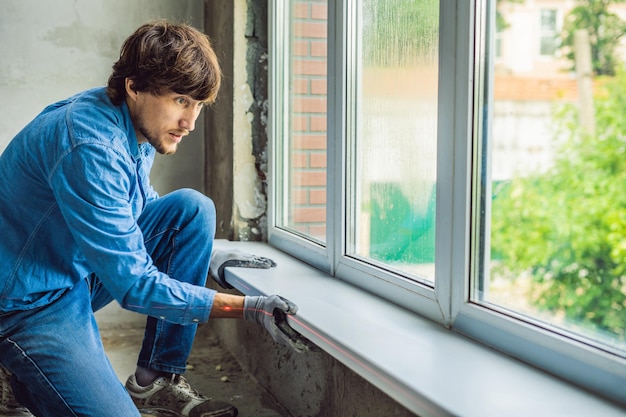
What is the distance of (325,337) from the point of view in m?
1.64

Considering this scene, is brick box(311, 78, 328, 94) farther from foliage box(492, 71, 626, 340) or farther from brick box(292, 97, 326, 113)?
foliage box(492, 71, 626, 340)

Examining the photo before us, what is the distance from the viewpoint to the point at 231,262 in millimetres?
2457

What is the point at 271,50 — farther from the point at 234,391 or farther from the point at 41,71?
the point at 234,391

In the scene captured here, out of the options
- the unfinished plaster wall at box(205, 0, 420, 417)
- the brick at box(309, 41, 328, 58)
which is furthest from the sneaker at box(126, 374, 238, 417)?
the brick at box(309, 41, 328, 58)

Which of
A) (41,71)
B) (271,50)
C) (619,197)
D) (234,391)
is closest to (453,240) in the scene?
(619,197)

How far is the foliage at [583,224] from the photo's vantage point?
117cm

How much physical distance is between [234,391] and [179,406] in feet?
1.19

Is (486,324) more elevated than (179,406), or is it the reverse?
(486,324)

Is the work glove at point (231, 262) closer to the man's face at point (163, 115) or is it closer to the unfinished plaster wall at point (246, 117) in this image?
the unfinished plaster wall at point (246, 117)

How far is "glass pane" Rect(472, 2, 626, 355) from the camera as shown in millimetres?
1181

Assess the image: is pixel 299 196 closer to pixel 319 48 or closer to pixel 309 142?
pixel 309 142

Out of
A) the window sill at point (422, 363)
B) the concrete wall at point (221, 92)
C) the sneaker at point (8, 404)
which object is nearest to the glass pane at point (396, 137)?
the window sill at point (422, 363)

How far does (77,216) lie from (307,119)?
122cm

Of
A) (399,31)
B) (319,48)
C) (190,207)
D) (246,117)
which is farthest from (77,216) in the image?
(246,117)
